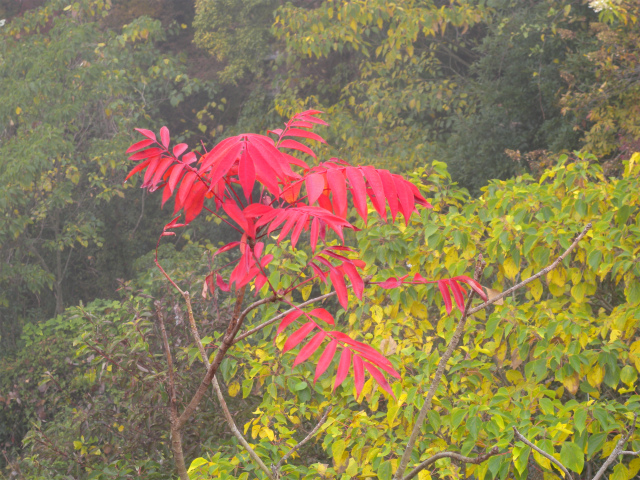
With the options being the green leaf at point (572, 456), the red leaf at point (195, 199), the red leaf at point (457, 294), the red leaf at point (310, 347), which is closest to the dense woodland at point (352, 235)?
the green leaf at point (572, 456)

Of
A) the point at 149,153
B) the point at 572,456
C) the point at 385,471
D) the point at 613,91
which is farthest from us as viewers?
the point at 613,91

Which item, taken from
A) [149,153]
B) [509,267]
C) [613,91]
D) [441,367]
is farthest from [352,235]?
[149,153]

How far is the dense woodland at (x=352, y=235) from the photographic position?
2.05 meters

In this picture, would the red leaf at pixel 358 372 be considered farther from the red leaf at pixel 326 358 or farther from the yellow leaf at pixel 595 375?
the yellow leaf at pixel 595 375

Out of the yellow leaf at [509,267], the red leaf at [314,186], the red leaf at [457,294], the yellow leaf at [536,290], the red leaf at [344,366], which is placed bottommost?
the yellow leaf at [536,290]

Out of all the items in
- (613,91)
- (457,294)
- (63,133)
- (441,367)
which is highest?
(63,133)

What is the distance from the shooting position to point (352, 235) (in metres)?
5.30

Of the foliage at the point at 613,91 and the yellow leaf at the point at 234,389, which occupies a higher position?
the foliage at the point at 613,91

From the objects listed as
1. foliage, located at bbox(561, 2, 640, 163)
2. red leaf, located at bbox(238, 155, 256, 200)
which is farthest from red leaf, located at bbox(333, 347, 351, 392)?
foliage, located at bbox(561, 2, 640, 163)

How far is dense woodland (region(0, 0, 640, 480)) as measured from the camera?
205 cm

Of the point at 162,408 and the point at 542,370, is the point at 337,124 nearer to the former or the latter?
the point at 162,408

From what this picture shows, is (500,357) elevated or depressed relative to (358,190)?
depressed

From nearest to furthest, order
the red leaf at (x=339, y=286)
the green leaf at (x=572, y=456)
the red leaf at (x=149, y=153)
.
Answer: the red leaf at (x=339, y=286) < the red leaf at (x=149, y=153) < the green leaf at (x=572, y=456)

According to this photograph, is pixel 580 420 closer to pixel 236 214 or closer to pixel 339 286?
pixel 339 286
